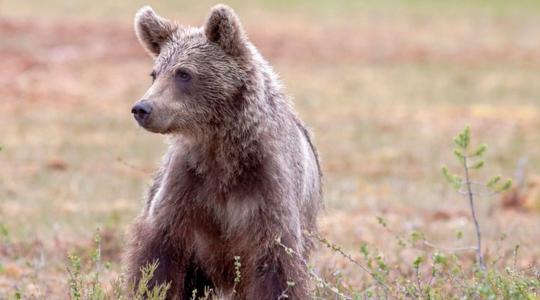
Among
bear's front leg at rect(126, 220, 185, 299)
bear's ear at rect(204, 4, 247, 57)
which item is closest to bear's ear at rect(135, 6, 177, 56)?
bear's ear at rect(204, 4, 247, 57)

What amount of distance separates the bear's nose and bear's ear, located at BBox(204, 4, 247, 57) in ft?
2.27

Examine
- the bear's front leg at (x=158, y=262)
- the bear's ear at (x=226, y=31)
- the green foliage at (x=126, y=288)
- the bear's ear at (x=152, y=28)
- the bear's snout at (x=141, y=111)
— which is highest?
the bear's ear at (x=226, y=31)

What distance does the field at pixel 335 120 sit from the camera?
1003 cm

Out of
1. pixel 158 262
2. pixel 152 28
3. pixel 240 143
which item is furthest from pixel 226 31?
pixel 158 262

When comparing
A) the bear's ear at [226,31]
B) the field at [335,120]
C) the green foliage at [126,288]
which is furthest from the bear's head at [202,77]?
the field at [335,120]

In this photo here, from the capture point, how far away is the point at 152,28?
6664mm

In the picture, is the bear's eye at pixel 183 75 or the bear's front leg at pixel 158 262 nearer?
the bear's front leg at pixel 158 262

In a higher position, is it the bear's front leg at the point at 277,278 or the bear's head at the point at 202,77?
the bear's head at the point at 202,77

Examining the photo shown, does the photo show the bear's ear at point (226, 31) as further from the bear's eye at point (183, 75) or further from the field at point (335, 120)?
the field at point (335, 120)

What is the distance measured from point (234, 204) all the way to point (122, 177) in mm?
8735

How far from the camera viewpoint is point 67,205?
1239 centimetres

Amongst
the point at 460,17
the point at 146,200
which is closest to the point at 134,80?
the point at 460,17

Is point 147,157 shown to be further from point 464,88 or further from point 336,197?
point 464,88

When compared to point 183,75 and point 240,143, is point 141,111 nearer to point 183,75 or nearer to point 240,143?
point 183,75
